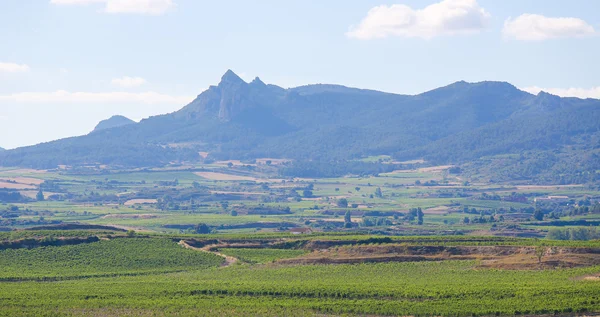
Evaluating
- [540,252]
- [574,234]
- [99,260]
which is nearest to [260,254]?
[99,260]

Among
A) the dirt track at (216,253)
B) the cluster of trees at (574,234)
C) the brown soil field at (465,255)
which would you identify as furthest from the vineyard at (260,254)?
the cluster of trees at (574,234)

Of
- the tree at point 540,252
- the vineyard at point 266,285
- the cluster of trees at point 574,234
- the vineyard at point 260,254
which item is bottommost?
the cluster of trees at point 574,234

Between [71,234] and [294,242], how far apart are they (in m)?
26.4

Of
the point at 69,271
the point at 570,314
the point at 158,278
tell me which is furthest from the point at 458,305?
the point at 69,271

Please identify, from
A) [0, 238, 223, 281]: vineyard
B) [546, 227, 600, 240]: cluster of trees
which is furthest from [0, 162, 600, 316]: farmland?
[546, 227, 600, 240]: cluster of trees

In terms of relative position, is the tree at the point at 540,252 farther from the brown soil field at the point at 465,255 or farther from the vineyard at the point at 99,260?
the vineyard at the point at 99,260

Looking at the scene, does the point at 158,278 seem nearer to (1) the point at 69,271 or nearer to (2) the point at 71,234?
(1) the point at 69,271

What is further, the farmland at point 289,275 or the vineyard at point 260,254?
the vineyard at point 260,254

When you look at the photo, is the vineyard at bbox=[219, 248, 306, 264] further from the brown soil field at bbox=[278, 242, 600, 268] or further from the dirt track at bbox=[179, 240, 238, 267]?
the brown soil field at bbox=[278, 242, 600, 268]

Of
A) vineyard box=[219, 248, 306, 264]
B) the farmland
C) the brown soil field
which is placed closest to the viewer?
the farmland

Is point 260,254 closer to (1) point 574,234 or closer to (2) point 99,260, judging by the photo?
(2) point 99,260

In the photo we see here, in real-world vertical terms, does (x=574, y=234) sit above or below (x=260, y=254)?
below

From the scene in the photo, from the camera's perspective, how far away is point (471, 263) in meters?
98.9

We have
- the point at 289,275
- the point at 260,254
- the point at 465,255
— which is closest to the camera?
the point at 289,275
